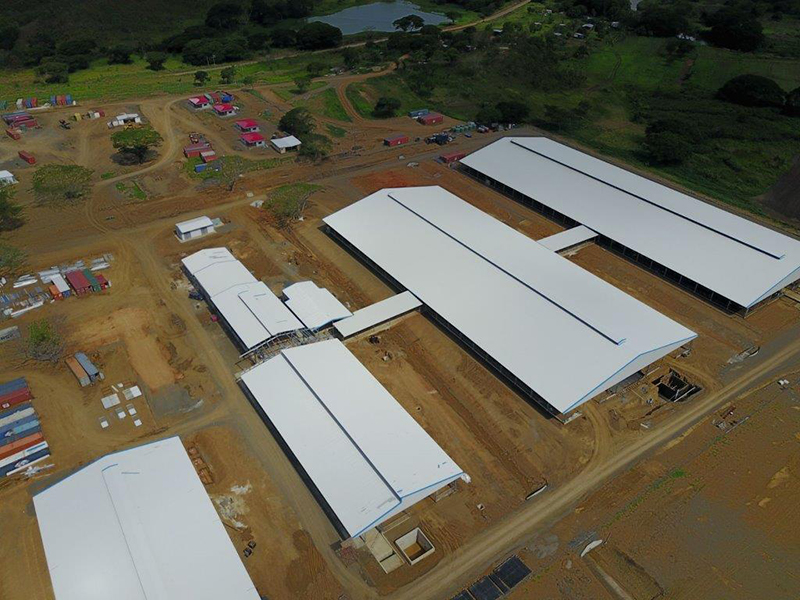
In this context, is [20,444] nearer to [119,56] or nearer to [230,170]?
[230,170]

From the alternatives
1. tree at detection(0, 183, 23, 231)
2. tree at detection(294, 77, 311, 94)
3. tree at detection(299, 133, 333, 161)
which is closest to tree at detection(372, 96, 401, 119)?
tree at detection(294, 77, 311, 94)

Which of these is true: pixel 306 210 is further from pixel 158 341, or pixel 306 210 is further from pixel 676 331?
pixel 676 331

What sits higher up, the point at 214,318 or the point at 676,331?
the point at 214,318

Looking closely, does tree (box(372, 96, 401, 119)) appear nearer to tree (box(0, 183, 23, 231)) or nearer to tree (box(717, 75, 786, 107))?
tree (box(0, 183, 23, 231))

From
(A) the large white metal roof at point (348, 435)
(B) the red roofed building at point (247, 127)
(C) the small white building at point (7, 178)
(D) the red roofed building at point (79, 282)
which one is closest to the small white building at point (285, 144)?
(B) the red roofed building at point (247, 127)

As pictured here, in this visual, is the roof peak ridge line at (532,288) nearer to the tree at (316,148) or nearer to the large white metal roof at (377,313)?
the large white metal roof at (377,313)

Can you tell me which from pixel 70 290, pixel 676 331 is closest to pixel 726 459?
pixel 676 331
